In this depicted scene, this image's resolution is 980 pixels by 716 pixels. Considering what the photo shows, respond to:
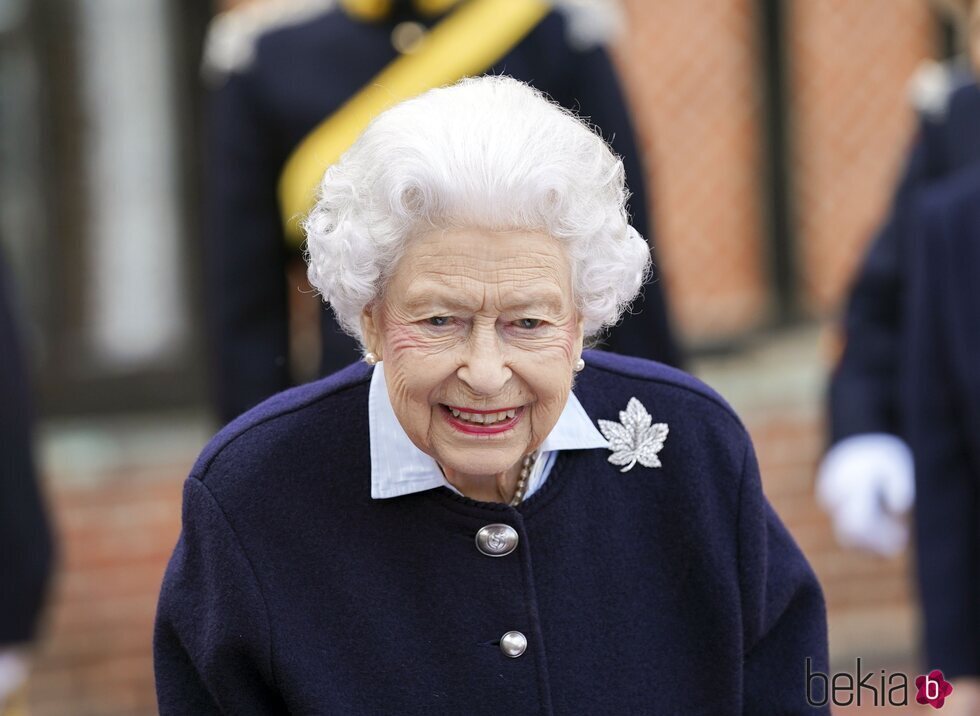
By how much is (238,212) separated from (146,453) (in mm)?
1840

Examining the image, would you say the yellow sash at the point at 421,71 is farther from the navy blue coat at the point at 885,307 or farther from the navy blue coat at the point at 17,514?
the navy blue coat at the point at 885,307

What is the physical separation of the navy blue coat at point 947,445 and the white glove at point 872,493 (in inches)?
10.2

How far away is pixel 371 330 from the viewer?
2.17 meters

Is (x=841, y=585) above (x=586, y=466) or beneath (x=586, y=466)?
beneath

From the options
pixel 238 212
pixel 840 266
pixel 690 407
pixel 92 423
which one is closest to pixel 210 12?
pixel 92 423

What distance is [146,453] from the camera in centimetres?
520

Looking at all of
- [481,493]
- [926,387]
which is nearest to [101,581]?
[926,387]

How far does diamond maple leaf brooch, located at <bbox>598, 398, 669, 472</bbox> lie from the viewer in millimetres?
2254

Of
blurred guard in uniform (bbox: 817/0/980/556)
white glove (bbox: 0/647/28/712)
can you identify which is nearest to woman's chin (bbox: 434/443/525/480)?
blurred guard in uniform (bbox: 817/0/980/556)

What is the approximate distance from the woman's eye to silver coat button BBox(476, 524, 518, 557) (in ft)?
0.94

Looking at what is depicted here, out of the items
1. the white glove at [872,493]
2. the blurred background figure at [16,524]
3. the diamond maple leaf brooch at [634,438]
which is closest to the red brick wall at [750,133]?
the white glove at [872,493]

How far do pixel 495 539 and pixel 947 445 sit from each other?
5.17ft

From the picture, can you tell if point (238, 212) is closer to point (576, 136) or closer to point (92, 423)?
point (576, 136)

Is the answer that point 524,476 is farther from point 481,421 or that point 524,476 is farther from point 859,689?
point 859,689
